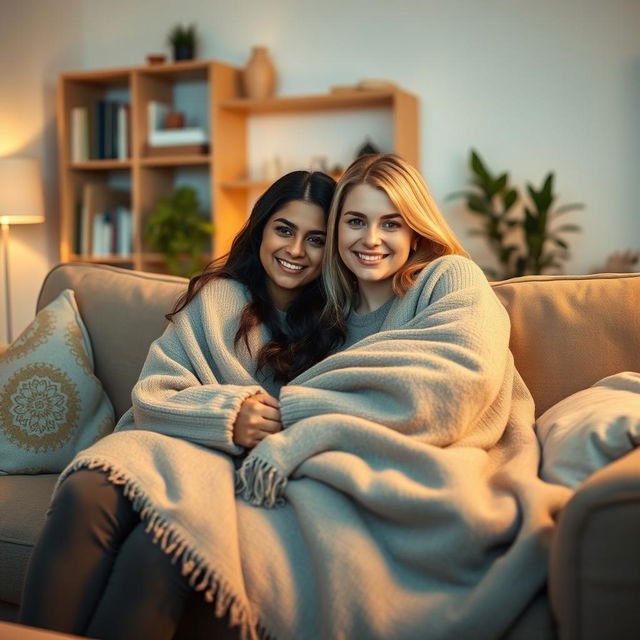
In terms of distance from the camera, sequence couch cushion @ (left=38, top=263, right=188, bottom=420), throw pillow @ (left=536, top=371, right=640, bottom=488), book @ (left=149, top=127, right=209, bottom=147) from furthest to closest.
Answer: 1. book @ (left=149, top=127, right=209, bottom=147)
2. couch cushion @ (left=38, top=263, right=188, bottom=420)
3. throw pillow @ (left=536, top=371, right=640, bottom=488)

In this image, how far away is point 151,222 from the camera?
177 inches

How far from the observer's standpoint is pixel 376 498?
144 centimetres

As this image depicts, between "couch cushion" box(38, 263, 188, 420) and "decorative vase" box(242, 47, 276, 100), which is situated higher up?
"decorative vase" box(242, 47, 276, 100)

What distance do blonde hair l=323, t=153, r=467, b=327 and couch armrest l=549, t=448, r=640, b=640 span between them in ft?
2.54

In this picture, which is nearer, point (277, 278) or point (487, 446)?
point (487, 446)

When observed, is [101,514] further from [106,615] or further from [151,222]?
[151,222]

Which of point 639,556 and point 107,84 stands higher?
point 107,84

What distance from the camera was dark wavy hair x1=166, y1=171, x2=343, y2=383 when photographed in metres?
1.97

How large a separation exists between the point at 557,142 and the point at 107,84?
252cm

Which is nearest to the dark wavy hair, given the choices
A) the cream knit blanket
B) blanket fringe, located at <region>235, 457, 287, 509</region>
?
the cream knit blanket

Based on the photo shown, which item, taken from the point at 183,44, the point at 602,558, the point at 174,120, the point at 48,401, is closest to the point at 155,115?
the point at 174,120

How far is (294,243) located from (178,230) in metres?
2.62

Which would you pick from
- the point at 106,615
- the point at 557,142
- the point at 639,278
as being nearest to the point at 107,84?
the point at 557,142

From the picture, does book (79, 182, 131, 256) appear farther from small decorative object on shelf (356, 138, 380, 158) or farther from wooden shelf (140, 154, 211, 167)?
small decorative object on shelf (356, 138, 380, 158)
